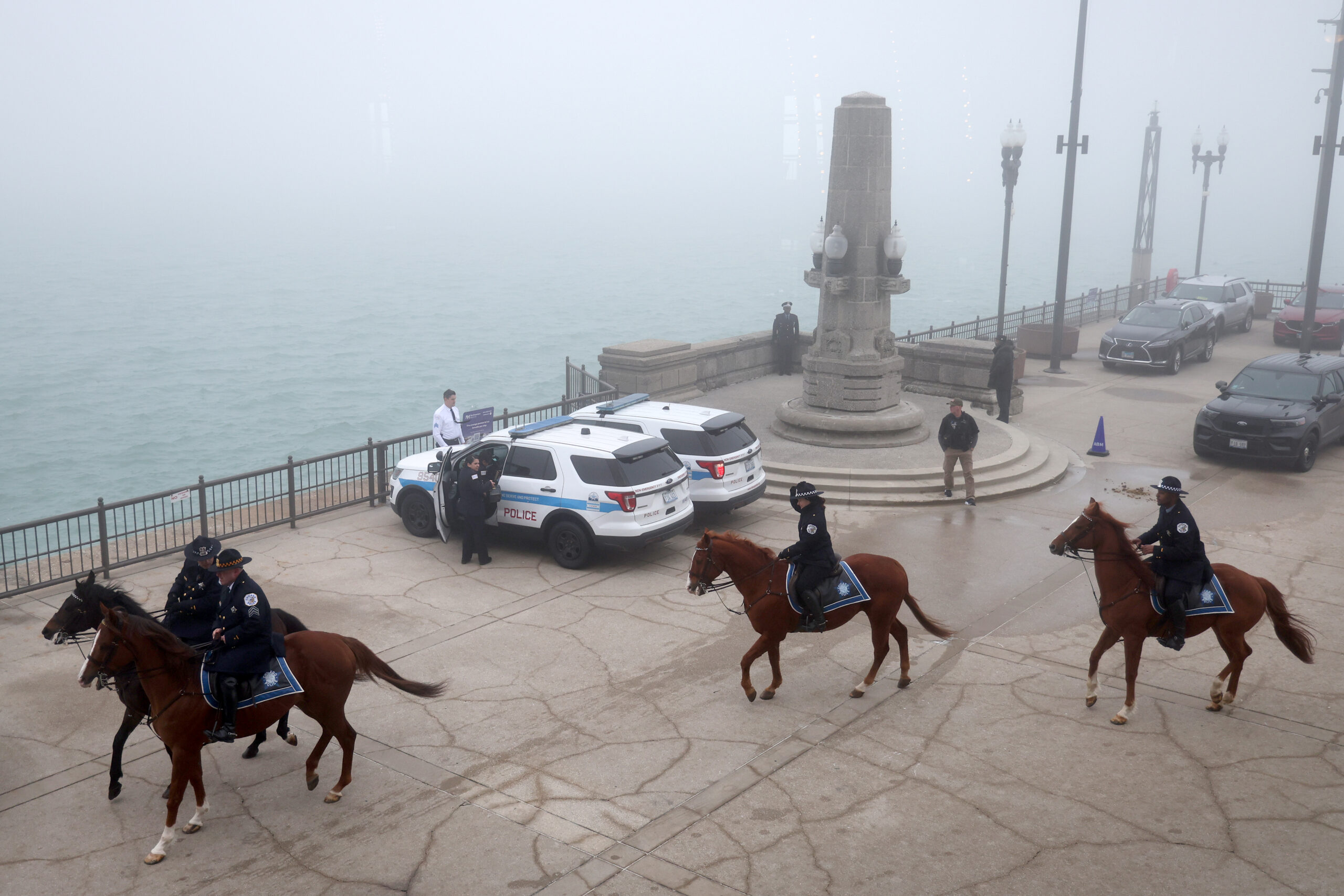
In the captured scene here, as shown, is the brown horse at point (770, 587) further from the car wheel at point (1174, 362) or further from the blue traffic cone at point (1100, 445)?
the car wheel at point (1174, 362)

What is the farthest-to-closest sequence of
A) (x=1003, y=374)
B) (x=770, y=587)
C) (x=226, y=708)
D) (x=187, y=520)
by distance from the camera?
(x=1003, y=374), (x=187, y=520), (x=770, y=587), (x=226, y=708)

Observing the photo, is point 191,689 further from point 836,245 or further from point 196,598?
point 836,245

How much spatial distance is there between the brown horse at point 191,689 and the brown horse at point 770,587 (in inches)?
123

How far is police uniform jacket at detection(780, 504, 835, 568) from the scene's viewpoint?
9.49m

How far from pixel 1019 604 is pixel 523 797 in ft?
22.3

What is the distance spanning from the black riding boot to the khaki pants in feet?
37.9

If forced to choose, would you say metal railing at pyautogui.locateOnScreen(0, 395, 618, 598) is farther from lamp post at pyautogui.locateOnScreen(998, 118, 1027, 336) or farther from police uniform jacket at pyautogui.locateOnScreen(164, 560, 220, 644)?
lamp post at pyautogui.locateOnScreen(998, 118, 1027, 336)

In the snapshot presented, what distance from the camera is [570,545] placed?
45.8ft

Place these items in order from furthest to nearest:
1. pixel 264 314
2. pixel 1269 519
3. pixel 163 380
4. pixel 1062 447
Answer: pixel 264 314
pixel 163 380
pixel 1062 447
pixel 1269 519

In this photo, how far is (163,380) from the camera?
64.6 metres

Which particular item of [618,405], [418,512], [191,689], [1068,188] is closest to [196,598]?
[191,689]

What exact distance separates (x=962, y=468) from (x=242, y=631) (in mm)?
12113

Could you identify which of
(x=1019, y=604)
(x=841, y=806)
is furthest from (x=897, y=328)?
(x=841, y=806)

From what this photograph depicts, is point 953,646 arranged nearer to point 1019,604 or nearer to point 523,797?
point 1019,604
